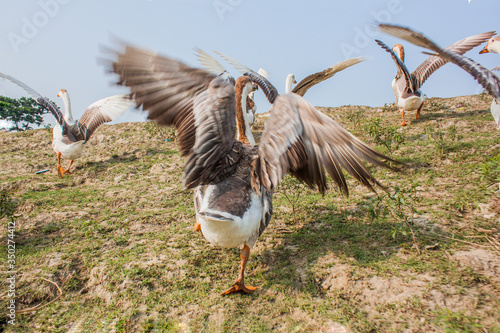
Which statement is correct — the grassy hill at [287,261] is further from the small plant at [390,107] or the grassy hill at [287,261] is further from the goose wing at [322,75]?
the small plant at [390,107]

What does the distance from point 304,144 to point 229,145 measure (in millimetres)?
896

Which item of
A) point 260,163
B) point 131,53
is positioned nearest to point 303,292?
point 260,163

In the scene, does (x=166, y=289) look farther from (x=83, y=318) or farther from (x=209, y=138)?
(x=209, y=138)

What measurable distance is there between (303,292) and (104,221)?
351 cm

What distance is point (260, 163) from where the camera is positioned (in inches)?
125

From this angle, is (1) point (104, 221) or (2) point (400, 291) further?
(1) point (104, 221)

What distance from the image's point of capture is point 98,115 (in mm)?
8609

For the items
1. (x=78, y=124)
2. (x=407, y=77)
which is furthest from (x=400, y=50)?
(x=78, y=124)

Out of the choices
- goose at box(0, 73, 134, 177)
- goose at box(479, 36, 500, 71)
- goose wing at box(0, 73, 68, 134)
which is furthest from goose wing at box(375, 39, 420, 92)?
goose wing at box(0, 73, 68, 134)

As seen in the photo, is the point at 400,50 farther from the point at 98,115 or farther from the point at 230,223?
the point at 230,223

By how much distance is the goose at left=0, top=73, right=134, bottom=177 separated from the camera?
8.16m

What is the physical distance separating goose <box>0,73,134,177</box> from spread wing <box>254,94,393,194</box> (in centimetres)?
641

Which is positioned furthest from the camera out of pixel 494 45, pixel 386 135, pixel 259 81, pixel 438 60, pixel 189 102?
pixel 438 60

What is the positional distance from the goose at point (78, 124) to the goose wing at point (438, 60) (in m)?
8.66
